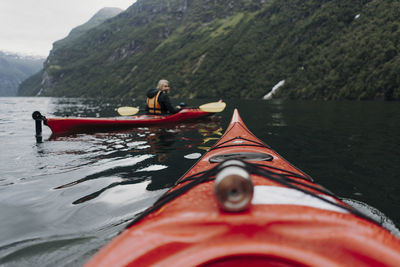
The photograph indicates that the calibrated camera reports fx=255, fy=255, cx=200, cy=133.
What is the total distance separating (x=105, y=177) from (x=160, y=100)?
18.9ft

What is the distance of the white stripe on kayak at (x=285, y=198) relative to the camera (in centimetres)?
119

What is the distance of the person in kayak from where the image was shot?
9.42 m

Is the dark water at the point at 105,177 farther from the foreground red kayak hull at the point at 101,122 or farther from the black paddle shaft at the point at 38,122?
the foreground red kayak hull at the point at 101,122

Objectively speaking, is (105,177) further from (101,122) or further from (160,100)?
(160,100)

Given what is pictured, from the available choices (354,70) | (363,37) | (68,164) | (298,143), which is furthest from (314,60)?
(68,164)

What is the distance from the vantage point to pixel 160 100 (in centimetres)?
963

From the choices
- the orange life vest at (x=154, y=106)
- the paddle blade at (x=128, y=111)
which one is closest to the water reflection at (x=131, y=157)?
the orange life vest at (x=154, y=106)

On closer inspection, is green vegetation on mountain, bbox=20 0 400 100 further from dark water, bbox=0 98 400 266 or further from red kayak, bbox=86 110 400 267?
red kayak, bbox=86 110 400 267

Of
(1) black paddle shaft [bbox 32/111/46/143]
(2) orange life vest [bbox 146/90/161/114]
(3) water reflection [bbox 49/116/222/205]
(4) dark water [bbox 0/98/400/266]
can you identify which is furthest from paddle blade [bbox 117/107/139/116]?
(1) black paddle shaft [bbox 32/111/46/143]

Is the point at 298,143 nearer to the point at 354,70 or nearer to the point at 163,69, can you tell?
the point at 354,70

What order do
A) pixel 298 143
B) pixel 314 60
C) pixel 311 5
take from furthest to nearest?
pixel 311 5, pixel 314 60, pixel 298 143

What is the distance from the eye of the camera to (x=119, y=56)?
167m

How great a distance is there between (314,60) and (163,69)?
240ft

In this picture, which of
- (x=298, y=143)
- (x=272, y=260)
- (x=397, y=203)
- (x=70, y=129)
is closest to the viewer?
(x=272, y=260)
